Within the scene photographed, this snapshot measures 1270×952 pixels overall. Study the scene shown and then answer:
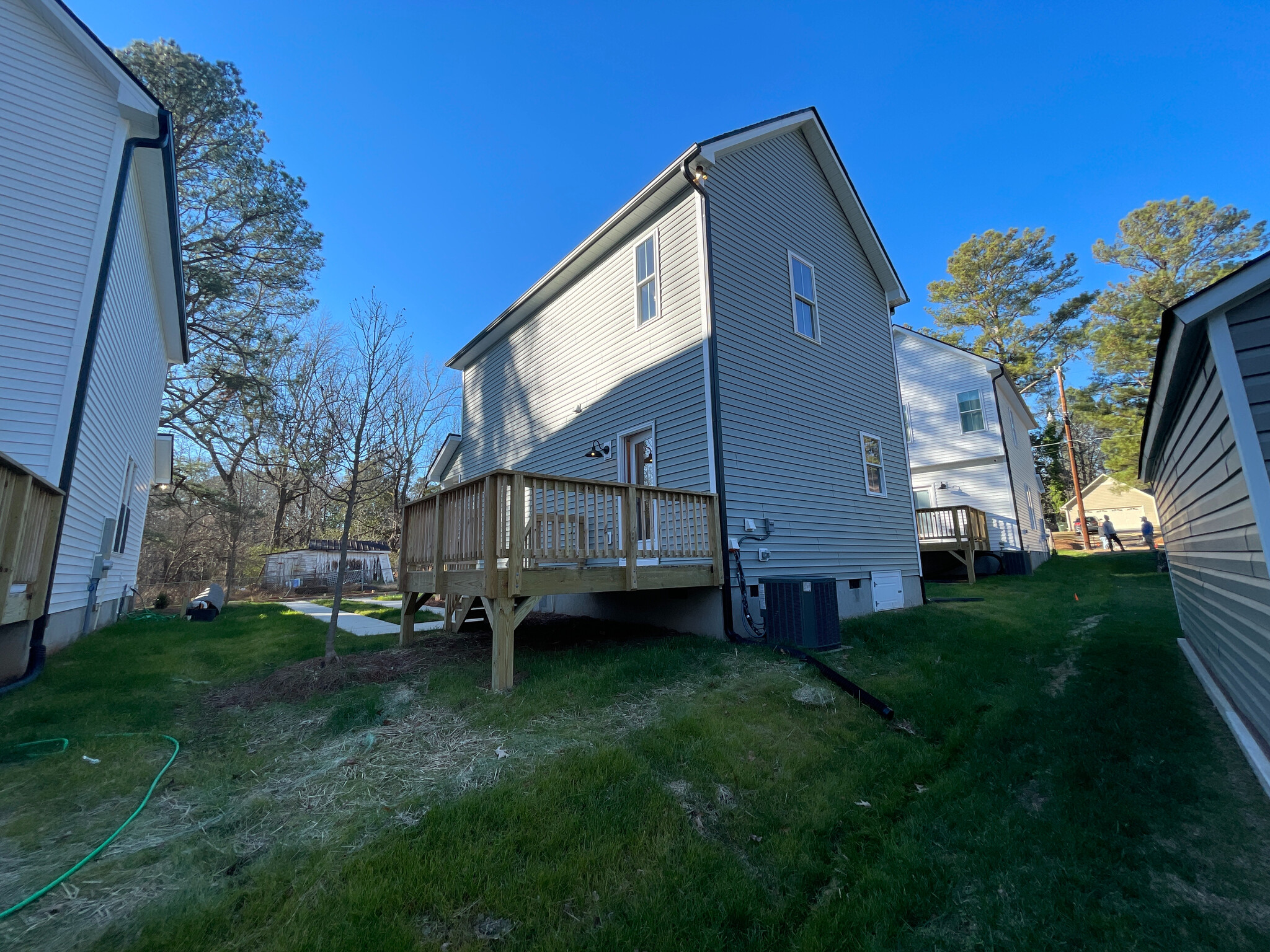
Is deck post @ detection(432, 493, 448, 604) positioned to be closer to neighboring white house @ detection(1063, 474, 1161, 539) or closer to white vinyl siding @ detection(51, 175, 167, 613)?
white vinyl siding @ detection(51, 175, 167, 613)

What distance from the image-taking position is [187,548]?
23.1 m

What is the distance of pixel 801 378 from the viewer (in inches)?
362

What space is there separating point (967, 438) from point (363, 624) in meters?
18.3

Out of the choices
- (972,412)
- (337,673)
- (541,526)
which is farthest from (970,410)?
(337,673)

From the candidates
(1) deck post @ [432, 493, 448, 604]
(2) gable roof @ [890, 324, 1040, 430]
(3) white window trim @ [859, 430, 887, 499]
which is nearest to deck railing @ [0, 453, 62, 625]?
(1) deck post @ [432, 493, 448, 604]

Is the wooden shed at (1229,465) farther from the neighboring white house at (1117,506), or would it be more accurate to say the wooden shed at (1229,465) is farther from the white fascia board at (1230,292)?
the neighboring white house at (1117,506)

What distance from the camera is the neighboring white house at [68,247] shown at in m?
6.21

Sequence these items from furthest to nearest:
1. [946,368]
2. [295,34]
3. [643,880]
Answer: [946,368], [295,34], [643,880]

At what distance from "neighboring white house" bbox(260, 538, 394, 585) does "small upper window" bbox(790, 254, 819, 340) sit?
2210 centimetres

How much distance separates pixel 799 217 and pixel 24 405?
37.3ft

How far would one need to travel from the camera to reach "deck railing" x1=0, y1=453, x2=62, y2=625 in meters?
4.30

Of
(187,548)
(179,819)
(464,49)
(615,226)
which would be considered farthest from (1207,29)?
(187,548)

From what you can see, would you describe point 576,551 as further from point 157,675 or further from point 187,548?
point 187,548

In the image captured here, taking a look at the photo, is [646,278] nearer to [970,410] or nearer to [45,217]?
[45,217]
